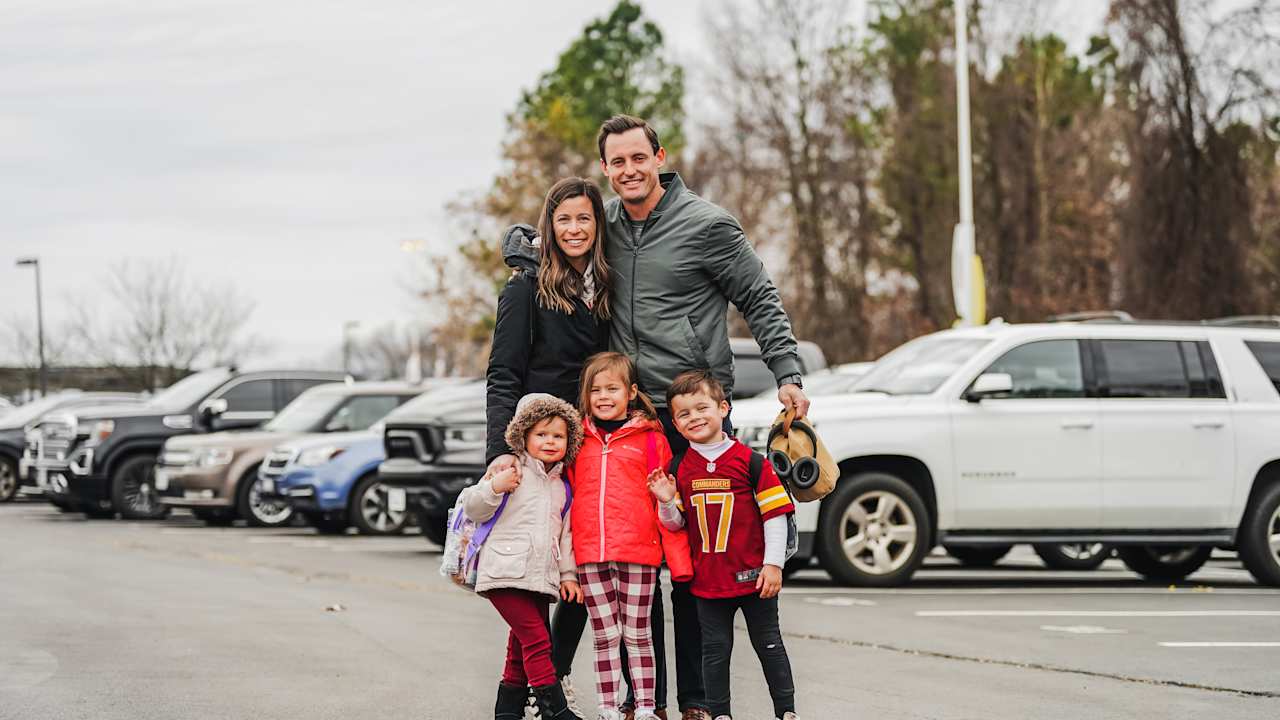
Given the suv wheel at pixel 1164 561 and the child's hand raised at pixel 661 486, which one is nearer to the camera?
the child's hand raised at pixel 661 486

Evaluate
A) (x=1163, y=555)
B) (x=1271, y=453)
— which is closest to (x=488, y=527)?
(x=1271, y=453)

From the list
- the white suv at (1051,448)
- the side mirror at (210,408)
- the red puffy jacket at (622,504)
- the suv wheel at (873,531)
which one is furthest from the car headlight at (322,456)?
the red puffy jacket at (622,504)

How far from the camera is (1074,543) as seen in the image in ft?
38.7

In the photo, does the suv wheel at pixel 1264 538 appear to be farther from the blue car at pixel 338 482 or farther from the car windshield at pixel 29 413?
the car windshield at pixel 29 413

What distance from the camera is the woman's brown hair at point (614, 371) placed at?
5707 millimetres

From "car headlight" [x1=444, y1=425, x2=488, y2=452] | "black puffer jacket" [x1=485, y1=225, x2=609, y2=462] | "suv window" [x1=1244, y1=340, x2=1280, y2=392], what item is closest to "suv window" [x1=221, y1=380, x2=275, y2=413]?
"car headlight" [x1=444, y1=425, x2=488, y2=452]

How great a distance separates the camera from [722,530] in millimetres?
5613

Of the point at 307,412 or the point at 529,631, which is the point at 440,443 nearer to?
the point at 307,412

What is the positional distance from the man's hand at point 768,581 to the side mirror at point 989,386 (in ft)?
20.5

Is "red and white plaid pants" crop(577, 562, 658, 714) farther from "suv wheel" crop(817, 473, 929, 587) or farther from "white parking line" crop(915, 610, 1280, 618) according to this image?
"suv wheel" crop(817, 473, 929, 587)

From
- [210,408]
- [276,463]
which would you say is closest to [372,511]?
[276,463]

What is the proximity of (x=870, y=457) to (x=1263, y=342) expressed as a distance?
10.7 ft

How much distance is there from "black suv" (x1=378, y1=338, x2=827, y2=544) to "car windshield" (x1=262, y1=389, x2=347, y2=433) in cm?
333

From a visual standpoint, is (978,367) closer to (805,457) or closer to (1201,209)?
(805,457)
